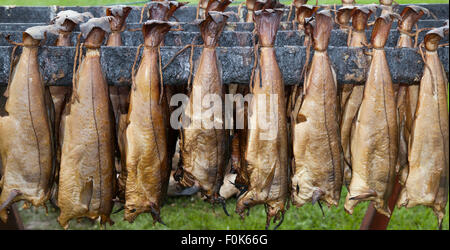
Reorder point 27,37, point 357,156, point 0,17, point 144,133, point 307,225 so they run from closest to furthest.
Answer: point 27,37 → point 144,133 → point 357,156 → point 0,17 → point 307,225

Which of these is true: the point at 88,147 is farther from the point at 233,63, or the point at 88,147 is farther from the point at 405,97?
the point at 405,97

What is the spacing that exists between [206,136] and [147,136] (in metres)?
0.26

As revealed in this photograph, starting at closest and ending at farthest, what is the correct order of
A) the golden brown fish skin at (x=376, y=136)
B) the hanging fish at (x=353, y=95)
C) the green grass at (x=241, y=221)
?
1. the golden brown fish skin at (x=376, y=136)
2. the hanging fish at (x=353, y=95)
3. the green grass at (x=241, y=221)

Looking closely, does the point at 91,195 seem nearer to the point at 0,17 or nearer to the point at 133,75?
the point at 133,75

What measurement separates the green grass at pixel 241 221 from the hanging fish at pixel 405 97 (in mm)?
2357

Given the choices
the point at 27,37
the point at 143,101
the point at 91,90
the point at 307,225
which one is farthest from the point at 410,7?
the point at 307,225

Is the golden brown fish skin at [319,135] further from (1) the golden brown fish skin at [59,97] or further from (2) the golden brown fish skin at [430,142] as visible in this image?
(1) the golden brown fish skin at [59,97]

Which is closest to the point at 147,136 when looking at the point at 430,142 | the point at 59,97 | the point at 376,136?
the point at 59,97

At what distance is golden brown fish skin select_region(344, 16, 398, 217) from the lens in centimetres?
173

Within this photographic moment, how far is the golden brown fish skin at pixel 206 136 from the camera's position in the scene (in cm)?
165

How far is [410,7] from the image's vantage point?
71.0 inches

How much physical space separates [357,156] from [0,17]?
7.77 feet

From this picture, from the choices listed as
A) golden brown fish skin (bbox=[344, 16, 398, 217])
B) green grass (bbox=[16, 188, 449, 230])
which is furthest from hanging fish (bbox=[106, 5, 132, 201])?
green grass (bbox=[16, 188, 449, 230])

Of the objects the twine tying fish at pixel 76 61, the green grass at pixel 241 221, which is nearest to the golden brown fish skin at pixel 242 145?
the twine tying fish at pixel 76 61
